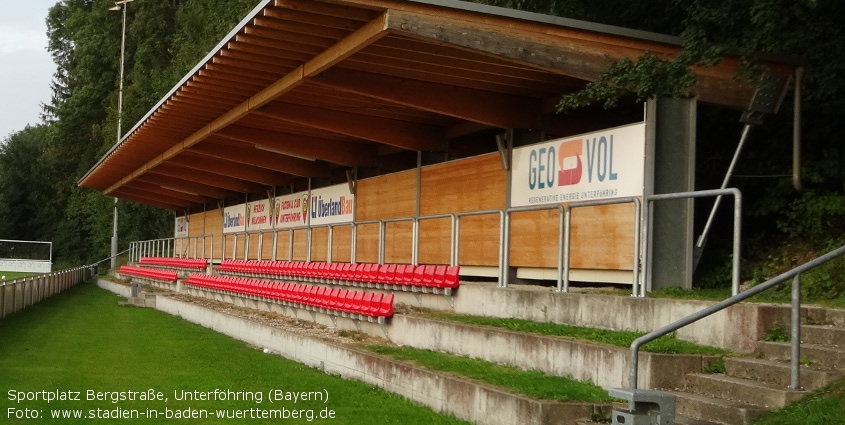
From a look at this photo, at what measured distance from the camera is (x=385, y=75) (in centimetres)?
1365

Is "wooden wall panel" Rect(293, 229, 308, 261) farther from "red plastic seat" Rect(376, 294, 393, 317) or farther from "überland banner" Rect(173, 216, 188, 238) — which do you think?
"überland banner" Rect(173, 216, 188, 238)

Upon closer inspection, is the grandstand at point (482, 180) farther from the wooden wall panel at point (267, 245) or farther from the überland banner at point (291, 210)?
the wooden wall panel at point (267, 245)

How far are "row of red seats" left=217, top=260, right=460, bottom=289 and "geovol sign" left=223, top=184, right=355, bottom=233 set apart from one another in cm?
156

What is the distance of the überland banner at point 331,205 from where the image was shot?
21.1 meters

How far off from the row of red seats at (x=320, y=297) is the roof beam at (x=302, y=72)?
10.2 feet

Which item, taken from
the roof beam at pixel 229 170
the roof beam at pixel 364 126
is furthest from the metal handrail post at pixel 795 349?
the roof beam at pixel 229 170

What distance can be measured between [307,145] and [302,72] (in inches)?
243

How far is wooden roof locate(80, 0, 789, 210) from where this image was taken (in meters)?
11.1

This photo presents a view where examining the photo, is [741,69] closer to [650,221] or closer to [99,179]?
[650,221]

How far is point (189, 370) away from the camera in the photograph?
12.6m

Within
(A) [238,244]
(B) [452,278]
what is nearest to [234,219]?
(A) [238,244]

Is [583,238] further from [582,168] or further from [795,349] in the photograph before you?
[795,349]

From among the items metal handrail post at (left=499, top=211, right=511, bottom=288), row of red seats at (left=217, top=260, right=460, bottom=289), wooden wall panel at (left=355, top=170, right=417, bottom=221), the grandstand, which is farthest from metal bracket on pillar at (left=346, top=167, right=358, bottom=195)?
metal handrail post at (left=499, top=211, right=511, bottom=288)

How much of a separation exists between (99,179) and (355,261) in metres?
20.5
